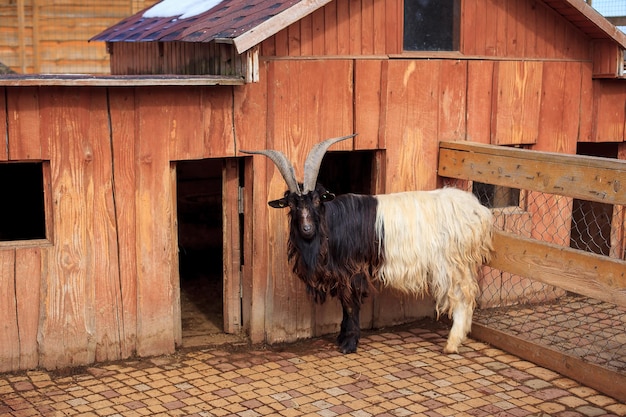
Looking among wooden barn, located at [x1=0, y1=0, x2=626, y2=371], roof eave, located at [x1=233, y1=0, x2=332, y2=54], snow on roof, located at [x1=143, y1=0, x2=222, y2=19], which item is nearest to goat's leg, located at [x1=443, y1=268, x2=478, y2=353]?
wooden barn, located at [x1=0, y1=0, x2=626, y2=371]

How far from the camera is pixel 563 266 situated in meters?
7.53

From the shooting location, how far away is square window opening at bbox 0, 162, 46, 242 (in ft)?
35.5

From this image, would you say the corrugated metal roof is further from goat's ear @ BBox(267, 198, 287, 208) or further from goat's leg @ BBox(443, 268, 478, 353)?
goat's leg @ BBox(443, 268, 478, 353)

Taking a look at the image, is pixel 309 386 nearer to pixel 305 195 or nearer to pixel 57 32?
pixel 305 195

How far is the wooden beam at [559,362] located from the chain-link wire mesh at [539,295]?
0.34 meters

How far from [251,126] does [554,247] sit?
3.11m

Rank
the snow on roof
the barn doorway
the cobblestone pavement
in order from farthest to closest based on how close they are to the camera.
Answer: the snow on roof → the barn doorway → the cobblestone pavement

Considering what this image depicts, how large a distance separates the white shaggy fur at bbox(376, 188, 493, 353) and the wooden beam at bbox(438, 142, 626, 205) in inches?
17.5

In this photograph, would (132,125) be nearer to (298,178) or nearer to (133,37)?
(298,178)

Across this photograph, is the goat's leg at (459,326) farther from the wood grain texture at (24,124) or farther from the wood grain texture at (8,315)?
the wood grain texture at (24,124)

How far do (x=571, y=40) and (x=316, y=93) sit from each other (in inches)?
131

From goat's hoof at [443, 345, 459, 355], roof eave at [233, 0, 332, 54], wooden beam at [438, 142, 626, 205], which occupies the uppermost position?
roof eave at [233, 0, 332, 54]

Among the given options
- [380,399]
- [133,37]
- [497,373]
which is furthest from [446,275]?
[133,37]

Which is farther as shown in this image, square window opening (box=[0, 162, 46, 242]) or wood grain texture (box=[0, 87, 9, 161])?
square window opening (box=[0, 162, 46, 242])
